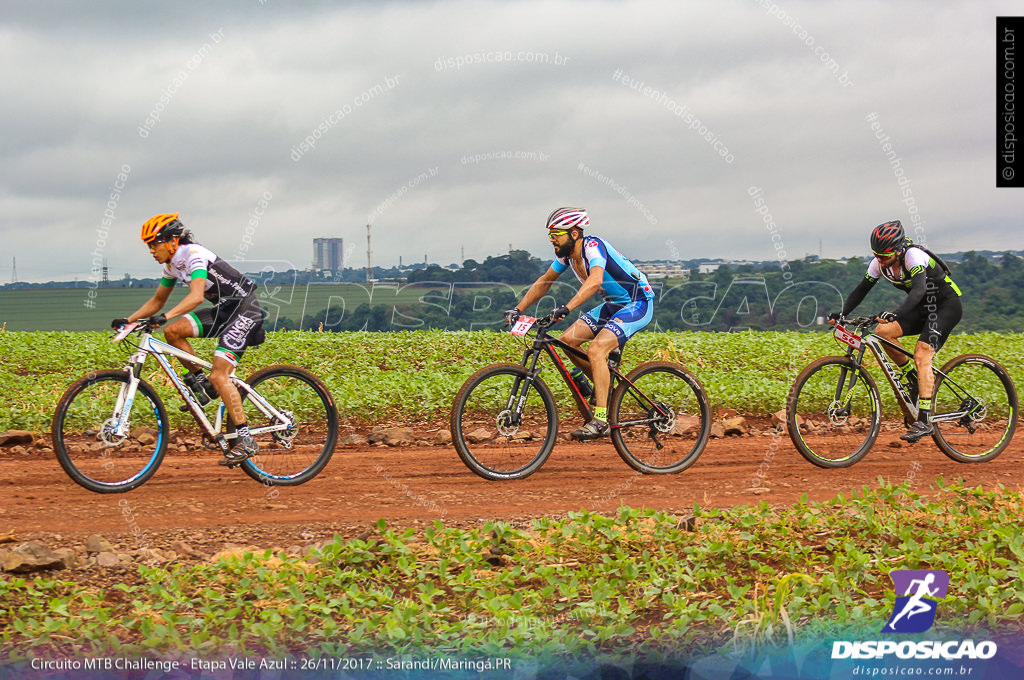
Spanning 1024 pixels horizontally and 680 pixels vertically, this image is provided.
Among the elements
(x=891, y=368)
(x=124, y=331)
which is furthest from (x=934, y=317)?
(x=124, y=331)

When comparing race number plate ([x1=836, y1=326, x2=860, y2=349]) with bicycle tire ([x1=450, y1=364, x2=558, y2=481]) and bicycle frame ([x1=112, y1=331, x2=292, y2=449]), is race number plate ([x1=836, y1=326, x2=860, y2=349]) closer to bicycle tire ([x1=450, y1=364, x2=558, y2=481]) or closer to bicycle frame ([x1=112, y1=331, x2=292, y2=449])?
bicycle tire ([x1=450, y1=364, x2=558, y2=481])

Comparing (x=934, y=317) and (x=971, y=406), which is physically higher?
(x=934, y=317)

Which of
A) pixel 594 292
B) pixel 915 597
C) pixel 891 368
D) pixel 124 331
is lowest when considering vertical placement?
pixel 915 597

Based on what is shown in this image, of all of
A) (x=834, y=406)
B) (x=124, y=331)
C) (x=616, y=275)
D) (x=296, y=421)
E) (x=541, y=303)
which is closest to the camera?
(x=124, y=331)

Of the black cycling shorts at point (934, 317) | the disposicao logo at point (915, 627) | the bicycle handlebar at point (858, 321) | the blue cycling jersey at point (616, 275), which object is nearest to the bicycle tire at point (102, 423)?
the blue cycling jersey at point (616, 275)

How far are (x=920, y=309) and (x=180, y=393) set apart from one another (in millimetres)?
7552

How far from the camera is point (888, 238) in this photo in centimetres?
891

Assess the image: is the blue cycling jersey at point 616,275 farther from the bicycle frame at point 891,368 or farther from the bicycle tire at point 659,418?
the bicycle frame at point 891,368

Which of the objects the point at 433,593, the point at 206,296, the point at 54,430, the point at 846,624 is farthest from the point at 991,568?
the point at 54,430

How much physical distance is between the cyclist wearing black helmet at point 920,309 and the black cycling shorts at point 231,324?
230 inches

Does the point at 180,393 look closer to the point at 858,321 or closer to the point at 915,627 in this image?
the point at 915,627

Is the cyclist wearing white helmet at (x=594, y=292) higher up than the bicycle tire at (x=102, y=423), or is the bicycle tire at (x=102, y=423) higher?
the cyclist wearing white helmet at (x=594, y=292)

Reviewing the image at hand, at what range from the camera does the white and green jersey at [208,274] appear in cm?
762

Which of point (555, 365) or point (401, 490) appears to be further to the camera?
point (555, 365)
